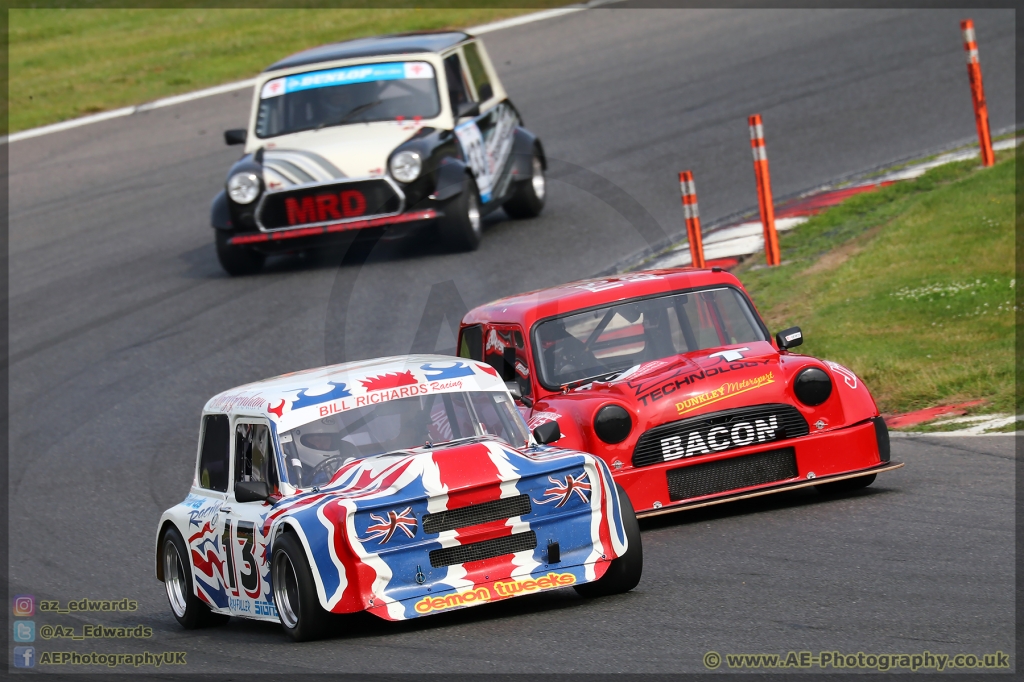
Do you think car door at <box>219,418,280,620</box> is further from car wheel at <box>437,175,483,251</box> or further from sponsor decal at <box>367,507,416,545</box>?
car wheel at <box>437,175,483,251</box>

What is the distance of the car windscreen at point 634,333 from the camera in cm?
884

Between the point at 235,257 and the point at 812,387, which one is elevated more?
the point at 235,257

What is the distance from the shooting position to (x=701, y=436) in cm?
802

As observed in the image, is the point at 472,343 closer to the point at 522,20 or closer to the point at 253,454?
the point at 253,454

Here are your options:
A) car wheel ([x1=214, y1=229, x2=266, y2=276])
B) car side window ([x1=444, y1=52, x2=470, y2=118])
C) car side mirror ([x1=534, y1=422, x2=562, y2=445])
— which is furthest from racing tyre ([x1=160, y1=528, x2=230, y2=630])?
car side window ([x1=444, y1=52, x2=470, y2=118])

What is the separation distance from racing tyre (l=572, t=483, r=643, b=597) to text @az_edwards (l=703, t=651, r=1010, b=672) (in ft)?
3.72

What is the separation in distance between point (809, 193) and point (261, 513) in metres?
10.9

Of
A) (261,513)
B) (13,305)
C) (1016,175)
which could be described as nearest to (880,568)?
(261,513)

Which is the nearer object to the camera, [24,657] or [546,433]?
[24,657]

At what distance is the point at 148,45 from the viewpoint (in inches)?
1112

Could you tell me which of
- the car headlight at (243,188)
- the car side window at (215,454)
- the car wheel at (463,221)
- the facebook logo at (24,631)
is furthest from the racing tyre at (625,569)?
the car headlight at (243,188)

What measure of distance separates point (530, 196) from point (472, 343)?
23.6 ft

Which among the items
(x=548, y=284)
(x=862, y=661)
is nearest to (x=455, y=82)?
(x=548, y=284)

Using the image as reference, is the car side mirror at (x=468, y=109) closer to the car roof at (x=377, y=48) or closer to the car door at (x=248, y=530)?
the car roof at (x=377, y=48)
